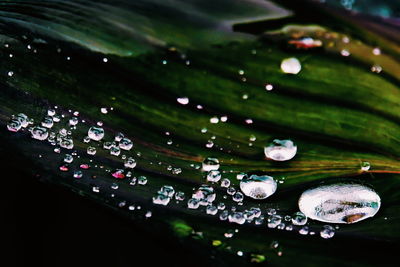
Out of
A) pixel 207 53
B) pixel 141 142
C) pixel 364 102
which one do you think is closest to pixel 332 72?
pixel 364 102

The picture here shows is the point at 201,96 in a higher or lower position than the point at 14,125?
higher

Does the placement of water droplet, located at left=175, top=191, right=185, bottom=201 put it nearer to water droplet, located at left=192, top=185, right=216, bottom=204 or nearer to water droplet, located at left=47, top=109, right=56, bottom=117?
water droplet, located at left=192, top=185, right=216, bottom=204

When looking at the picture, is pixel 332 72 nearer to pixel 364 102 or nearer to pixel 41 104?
pixel 364 102

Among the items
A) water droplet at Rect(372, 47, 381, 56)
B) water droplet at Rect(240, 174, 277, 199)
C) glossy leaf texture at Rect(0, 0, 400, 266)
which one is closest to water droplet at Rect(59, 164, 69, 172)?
glossy leaf texture at Rect(0, 0, 400, 266)

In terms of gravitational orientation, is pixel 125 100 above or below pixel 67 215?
above

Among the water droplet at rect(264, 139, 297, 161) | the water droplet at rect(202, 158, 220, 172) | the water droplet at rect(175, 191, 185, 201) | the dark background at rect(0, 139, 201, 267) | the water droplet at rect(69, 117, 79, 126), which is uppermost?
the water droplet at rect(264, 139, 297, 161)

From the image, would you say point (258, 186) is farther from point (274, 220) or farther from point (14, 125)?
point (14, 125)

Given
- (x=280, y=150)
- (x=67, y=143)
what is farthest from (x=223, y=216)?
(x=67, y=143)

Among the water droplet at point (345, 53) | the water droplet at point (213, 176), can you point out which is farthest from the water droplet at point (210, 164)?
the water droplet at point (345, 53)
